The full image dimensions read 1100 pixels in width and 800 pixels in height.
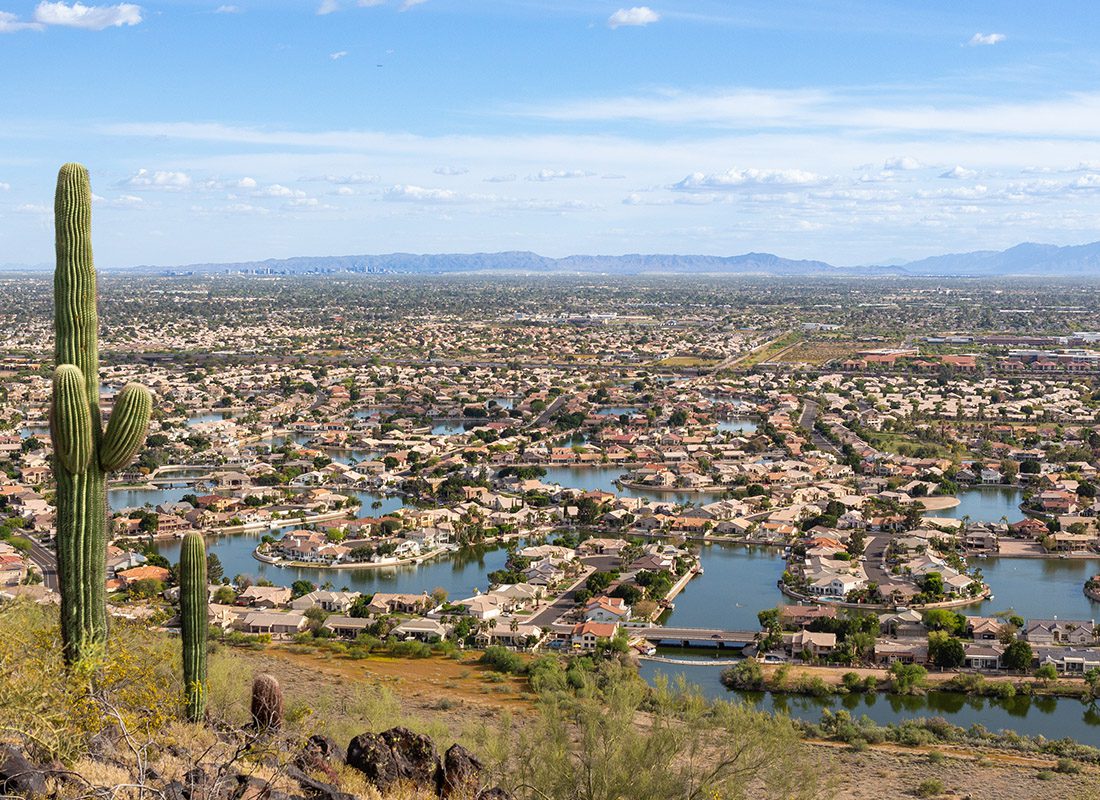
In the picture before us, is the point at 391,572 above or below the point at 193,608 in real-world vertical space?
below

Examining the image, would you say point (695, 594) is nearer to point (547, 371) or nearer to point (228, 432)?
point (228, 432)

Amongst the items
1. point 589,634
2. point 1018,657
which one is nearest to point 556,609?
point 589,634

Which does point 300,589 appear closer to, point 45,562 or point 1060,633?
point 45,562

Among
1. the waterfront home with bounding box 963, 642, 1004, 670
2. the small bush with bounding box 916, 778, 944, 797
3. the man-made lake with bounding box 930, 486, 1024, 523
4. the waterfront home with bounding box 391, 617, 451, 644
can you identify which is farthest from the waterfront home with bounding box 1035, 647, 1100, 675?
the man-made lake with bounding box 930, 486, 1024, 523

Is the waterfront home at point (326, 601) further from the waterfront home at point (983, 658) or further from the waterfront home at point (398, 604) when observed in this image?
the waterfront home at point (983, 658)

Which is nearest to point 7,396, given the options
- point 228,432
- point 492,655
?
point 228,432

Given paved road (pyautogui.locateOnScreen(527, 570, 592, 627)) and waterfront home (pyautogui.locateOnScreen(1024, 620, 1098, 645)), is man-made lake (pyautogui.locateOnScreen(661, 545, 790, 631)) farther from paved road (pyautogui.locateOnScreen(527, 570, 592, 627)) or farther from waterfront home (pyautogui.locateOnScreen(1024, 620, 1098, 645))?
waterfront home (pyautogui.locateOnScreen(1024, 620, 1098, 645))
